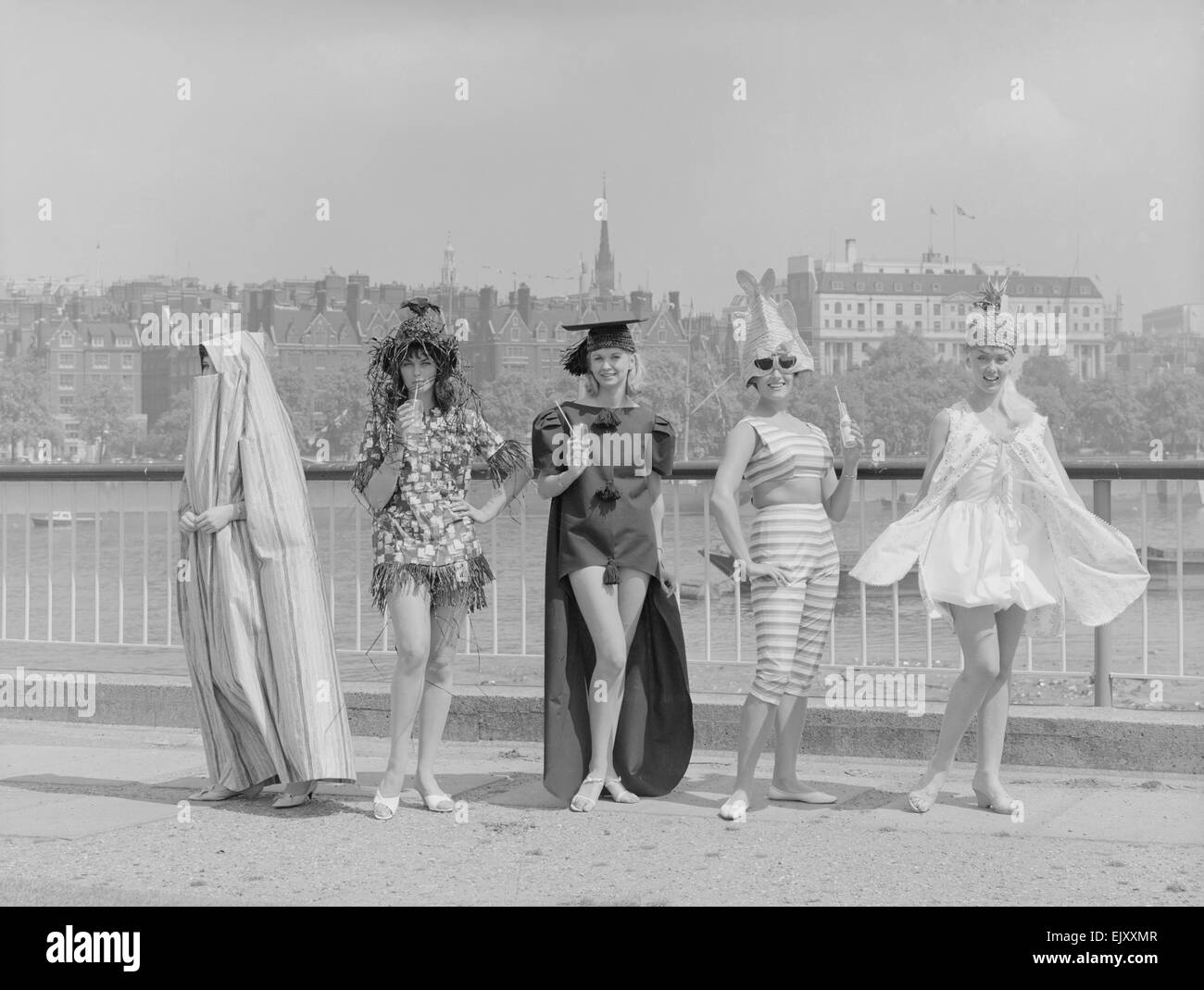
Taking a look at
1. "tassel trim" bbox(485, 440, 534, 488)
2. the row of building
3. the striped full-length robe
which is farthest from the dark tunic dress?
the row of building

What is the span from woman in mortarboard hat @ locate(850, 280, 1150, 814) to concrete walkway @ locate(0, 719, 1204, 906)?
1.28ft

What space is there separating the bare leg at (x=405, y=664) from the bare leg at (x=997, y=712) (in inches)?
82.6

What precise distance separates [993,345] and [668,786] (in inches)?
82.2

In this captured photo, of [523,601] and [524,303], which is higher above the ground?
[524,303]

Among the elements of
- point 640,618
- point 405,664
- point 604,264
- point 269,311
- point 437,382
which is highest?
point 604,264

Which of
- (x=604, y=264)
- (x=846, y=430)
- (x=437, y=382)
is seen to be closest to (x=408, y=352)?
(x=437, y=382)

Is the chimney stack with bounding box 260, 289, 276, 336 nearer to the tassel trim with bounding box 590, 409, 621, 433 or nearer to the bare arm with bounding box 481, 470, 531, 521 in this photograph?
the bare arm with bounding box 481, 470, 531, 521

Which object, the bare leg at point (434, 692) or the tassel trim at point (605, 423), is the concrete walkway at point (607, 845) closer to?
the bare leg at point (434, 692)

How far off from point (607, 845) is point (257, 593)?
1.74 metres

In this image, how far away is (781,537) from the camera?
6023 mm

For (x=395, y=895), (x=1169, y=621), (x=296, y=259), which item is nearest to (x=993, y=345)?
(x=395, y=895)

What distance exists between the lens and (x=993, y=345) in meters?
5.99

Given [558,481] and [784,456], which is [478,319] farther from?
[784,456]

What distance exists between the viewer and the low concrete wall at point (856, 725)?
21.9 feet
